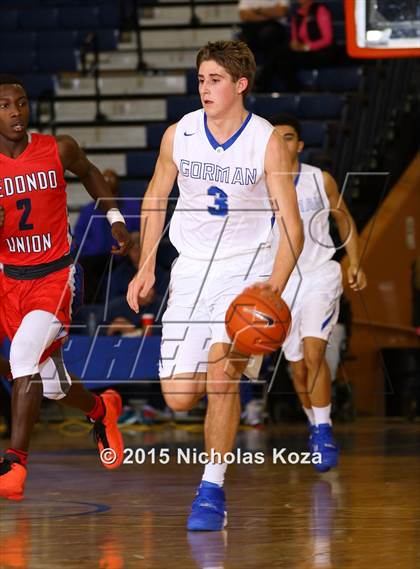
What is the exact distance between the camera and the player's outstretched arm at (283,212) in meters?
5.17

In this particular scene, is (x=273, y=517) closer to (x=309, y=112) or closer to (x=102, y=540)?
(x=102, y=540)

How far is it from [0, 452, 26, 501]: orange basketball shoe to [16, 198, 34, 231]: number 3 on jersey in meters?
1.01

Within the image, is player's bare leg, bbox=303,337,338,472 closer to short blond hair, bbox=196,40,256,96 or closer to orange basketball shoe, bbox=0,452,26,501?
orange basketball shoe, bbox=0,452,26,501

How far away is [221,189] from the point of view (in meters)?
5.36

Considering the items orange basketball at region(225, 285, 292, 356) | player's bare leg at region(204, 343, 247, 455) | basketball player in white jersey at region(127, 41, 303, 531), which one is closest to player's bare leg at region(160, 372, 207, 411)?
basketball player in white jersey at region(127, 41, 303, 531)

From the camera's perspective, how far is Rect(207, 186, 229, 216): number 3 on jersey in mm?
5352

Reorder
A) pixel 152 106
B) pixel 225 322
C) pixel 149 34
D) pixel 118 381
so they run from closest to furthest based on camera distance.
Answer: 1. pixel 225 322
2. pixel 118 381
3. pixel 152 106
4. pixel 149 34

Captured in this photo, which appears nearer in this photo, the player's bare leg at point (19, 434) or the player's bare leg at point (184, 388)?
the player's bare leg at point (184, 388)

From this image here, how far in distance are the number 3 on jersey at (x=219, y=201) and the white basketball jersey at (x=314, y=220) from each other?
2.51 metres

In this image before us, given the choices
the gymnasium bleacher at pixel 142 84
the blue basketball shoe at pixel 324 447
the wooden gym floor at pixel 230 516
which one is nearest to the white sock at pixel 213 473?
the wooden gym floor at pixel 230 516

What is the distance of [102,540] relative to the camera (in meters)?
4.83

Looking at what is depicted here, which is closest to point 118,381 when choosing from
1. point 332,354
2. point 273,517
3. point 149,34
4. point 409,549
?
point 332,354

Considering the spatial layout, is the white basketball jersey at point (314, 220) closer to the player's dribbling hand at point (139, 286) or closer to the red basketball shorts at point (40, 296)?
the red basketball shorts at point (40, 296)

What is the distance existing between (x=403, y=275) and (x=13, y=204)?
26.0ft
